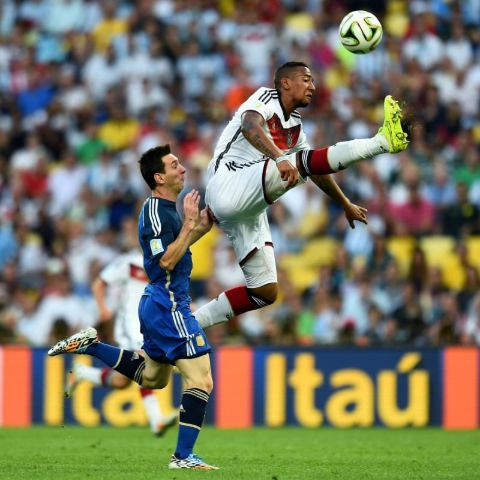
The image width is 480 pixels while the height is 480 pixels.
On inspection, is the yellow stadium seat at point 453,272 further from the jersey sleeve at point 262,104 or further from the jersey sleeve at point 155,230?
the jersey sleeve at point 155,230

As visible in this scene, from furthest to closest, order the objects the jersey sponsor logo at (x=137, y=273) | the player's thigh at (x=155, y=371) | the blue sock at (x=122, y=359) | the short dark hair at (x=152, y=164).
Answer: the jersey sponsor logo at (x=137, y=273), the blue sock at (x=122, y=359), the player's thigh at (x=155, y=371), the short dark hair at (x=152, y=164)

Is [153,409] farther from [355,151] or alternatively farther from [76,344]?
[355,151]

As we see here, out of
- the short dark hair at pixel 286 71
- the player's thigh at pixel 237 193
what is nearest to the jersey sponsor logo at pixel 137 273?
the player's thigh at pixel 237 193

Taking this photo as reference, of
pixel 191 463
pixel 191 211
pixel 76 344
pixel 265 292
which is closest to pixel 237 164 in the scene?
pixel 265 292

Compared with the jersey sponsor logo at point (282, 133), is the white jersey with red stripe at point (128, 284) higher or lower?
lower

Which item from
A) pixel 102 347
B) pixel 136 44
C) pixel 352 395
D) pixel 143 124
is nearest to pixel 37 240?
pixel 143 124

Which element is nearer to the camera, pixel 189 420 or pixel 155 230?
pixel 189 420

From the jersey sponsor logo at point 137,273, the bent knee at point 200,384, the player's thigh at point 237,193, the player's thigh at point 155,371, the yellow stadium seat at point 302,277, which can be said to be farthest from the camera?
the yellow stadium seat at point 302,277

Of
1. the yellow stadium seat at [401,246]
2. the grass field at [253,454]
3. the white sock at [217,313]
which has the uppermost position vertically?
the yellow stadium seat at [401,246]

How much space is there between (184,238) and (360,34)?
7.12 feet

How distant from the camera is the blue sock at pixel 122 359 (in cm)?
947

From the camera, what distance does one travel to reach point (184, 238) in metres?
8.83

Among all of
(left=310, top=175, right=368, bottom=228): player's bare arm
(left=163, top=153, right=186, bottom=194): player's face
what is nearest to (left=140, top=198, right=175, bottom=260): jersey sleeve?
(left=163, top=153, right=186, bottom=194): player's face

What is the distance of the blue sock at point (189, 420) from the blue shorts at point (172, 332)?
275 millimetres
